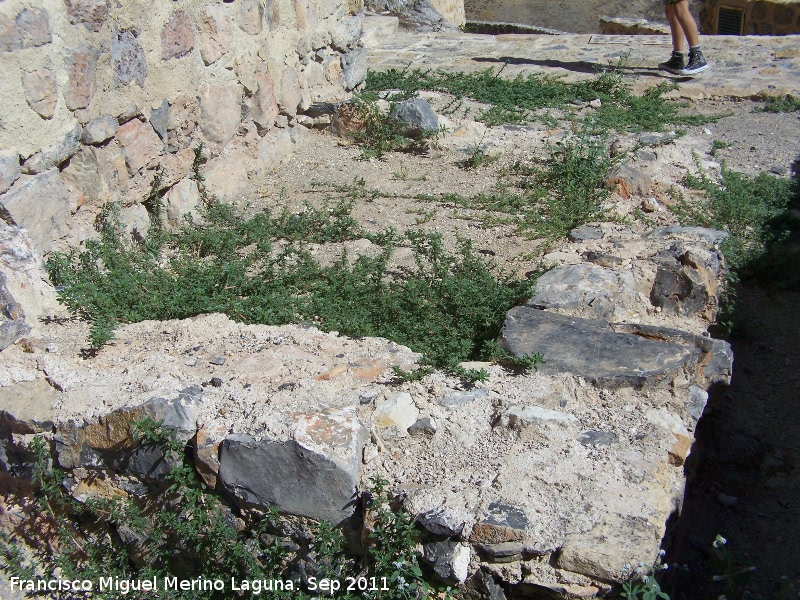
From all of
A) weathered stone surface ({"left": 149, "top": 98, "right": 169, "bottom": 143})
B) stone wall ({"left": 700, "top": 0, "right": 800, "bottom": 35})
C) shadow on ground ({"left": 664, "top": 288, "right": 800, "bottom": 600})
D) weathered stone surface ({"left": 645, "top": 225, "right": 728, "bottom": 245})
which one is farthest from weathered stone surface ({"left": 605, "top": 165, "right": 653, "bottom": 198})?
stone wall ({"left": 700, "top": 0, "right": 800, "bottom": 35})

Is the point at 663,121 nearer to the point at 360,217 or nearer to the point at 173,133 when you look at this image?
the point at 360,217

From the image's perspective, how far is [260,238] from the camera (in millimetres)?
4219

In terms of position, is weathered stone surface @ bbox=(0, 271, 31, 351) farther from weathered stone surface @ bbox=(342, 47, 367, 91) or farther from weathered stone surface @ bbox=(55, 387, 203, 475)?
weathered stone surface @ bbox=(342, 47, 367, 91)

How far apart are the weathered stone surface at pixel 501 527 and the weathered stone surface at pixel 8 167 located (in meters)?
2.39

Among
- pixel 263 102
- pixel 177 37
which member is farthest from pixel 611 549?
pixel 263 102

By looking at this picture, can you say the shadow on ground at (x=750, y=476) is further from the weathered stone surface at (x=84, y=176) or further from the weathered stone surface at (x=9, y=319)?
the weathered stone surface at (x=84, y=176)

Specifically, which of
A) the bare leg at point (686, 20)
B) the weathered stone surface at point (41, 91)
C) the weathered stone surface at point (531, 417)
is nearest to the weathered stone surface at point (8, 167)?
the weathered stone surface at point (41, 91)

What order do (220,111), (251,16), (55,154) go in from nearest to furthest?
(55,154) → (220,111) → (251,16)

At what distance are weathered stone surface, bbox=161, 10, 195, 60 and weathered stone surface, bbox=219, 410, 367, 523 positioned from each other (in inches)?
92.3

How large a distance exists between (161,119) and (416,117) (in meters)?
1.89

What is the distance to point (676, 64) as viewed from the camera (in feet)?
22.6

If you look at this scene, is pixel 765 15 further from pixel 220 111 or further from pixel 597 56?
pixel 220 111

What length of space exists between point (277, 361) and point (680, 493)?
156 cm

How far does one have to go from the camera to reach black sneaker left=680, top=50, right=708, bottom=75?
22.3ft
